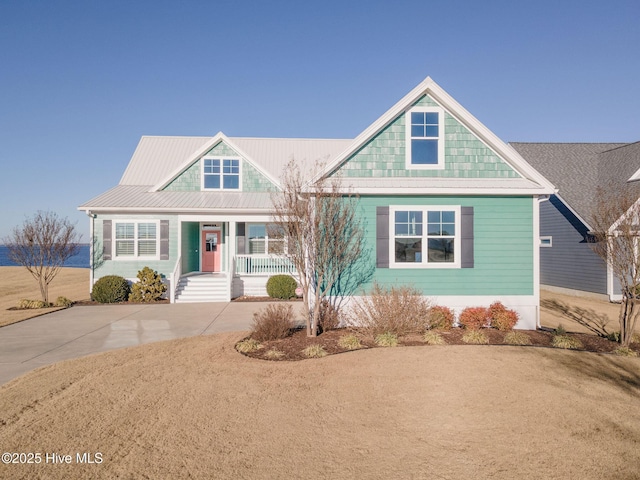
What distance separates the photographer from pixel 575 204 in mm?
18453

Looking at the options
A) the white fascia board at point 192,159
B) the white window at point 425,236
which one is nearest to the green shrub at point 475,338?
the white window at point 425,236

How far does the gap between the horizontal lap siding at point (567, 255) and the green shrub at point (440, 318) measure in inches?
414

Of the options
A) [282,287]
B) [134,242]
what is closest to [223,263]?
[134,242]

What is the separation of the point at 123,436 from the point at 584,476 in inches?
195

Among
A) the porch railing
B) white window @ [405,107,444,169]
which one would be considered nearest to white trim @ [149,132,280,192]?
the porch railing

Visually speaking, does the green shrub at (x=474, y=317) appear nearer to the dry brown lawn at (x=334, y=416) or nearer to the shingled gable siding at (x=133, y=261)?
the dry brown lawn at (x=334, y=416)

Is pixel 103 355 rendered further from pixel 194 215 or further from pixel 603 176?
pixel 603 176

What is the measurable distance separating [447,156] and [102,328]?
10.7m

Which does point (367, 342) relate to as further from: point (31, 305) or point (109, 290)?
point (31, 305)

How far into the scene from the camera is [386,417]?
5359 mm

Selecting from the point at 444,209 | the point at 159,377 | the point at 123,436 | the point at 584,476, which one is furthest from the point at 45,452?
the point at 444,209

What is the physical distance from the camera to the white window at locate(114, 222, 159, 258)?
1670 centimetres

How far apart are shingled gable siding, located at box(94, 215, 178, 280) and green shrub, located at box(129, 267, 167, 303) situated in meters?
0.75

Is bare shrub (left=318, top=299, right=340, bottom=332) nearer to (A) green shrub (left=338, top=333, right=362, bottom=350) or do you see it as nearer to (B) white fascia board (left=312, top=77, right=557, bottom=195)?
(A) green shrub (left=338, top=333, right=362, bottom=350)
